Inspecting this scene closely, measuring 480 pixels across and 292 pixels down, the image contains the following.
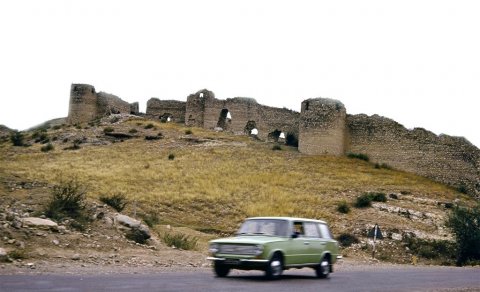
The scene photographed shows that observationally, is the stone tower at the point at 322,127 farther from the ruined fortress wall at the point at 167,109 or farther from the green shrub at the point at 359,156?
the ruined fortress wall at the point at 167,109

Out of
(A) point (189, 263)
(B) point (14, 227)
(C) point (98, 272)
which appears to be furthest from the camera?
(A) point (189, 263)

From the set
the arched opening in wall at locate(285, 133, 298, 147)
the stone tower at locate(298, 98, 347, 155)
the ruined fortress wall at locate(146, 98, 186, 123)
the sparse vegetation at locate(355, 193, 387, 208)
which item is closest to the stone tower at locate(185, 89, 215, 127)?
the ruined fortress wall at locate(146, 98, 186, 123)

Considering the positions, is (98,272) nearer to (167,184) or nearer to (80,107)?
(167,184)

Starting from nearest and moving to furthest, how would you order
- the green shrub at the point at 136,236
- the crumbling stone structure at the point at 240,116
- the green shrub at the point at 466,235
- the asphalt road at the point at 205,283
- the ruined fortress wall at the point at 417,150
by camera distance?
1. the asphalt road at the point at 205,283
2. the green shrub at the point at 136,236
3. the green shrub at the point at 466,235
4. the ruined fortress wall at the point at 417,150
5. the crumbling stone structure at the point at 240,116

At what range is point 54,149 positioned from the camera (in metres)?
54.3

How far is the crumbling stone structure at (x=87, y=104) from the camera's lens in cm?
7006

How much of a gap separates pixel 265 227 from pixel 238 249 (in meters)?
1.40

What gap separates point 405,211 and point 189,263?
68.3ft

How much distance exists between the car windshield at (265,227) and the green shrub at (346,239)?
16.2m

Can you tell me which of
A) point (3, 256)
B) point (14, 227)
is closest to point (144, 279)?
point (3, 256)

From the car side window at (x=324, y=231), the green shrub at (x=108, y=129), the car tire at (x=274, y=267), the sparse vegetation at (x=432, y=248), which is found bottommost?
the sparse vegetation at (x=432, y=248)

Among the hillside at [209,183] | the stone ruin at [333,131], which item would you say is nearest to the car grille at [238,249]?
the hillside at [209,183]

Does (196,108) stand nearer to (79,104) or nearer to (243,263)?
(79,104)

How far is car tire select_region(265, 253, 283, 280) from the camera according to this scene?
1460 cm
